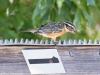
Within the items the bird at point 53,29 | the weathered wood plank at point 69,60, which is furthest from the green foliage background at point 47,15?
the weathered wood plank at point 69,60

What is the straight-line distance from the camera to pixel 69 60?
2014 mm

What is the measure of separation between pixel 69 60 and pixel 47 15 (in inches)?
38.7

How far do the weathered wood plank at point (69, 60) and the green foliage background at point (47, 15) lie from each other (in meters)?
0.65

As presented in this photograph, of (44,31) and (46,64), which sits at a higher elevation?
(44,31)

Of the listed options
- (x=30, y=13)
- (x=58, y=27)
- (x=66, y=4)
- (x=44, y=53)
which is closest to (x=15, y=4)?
(x=30, y=13)

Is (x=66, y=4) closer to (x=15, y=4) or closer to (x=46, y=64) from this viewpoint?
(x=15, y=4)

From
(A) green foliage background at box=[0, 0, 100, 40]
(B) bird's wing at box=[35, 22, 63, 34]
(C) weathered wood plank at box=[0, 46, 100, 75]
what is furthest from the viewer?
(A) green foliage background at box=[0, 0, 100, 40]

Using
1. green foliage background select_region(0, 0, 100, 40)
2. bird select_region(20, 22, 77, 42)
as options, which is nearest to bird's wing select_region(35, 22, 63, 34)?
bird select_region(20, 22, 77, 42)

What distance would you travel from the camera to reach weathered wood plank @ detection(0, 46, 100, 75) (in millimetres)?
2012

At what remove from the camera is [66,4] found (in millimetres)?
2926

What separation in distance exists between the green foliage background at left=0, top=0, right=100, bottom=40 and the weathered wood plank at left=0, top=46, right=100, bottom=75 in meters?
0.65

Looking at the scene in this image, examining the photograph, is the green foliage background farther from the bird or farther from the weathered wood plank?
the weathered wood plank

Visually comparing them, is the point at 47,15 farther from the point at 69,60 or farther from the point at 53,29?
the point at 69,60

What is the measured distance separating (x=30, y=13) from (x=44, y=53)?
52.3 inches
